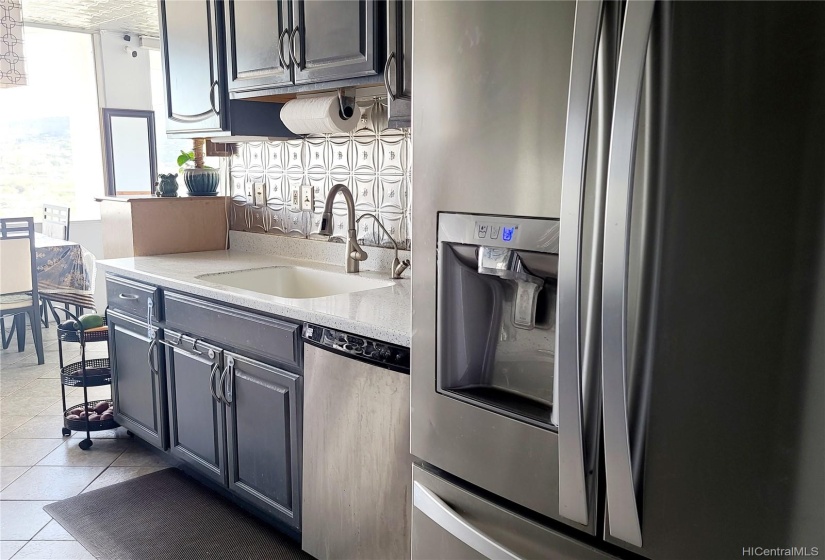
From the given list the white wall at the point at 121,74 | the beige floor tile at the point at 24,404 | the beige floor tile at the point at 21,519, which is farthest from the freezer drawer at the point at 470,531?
the white wall at the point at 121,74

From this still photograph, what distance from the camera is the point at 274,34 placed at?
237 centimetres

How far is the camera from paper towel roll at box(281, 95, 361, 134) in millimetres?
2373

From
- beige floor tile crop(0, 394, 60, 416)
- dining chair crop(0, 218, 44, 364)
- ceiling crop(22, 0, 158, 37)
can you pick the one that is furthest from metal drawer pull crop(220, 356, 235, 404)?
ceiling crop(22, 0, 158, 37)

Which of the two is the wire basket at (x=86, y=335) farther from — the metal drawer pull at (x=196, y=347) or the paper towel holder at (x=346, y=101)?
the paper towel holder at (x=346, y=101)

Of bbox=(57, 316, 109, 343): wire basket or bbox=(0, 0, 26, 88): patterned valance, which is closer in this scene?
Answer: bbox=(57, 316, 109, 343): wire basket

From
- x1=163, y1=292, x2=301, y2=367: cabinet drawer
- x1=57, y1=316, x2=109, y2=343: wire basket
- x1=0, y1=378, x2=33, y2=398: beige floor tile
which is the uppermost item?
x1=163, y1=292, x2=301, y2=367: cabinet drawer

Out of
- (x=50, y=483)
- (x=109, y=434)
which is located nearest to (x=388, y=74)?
(x=50, y=483)

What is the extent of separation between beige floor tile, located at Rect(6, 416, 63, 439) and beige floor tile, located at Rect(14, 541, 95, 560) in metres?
1.04

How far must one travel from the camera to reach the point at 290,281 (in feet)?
9.28

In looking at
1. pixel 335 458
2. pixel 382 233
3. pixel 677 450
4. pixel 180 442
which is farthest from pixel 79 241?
pixel 677 450

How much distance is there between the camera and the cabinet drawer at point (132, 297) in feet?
8.57

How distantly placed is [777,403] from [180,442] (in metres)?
2.31

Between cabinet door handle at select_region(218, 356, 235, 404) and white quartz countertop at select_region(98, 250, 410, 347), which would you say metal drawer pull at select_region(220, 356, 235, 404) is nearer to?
cabinet door handle at select_region(218, 356, 235, 404)

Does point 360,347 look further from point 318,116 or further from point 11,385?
point 11,385
